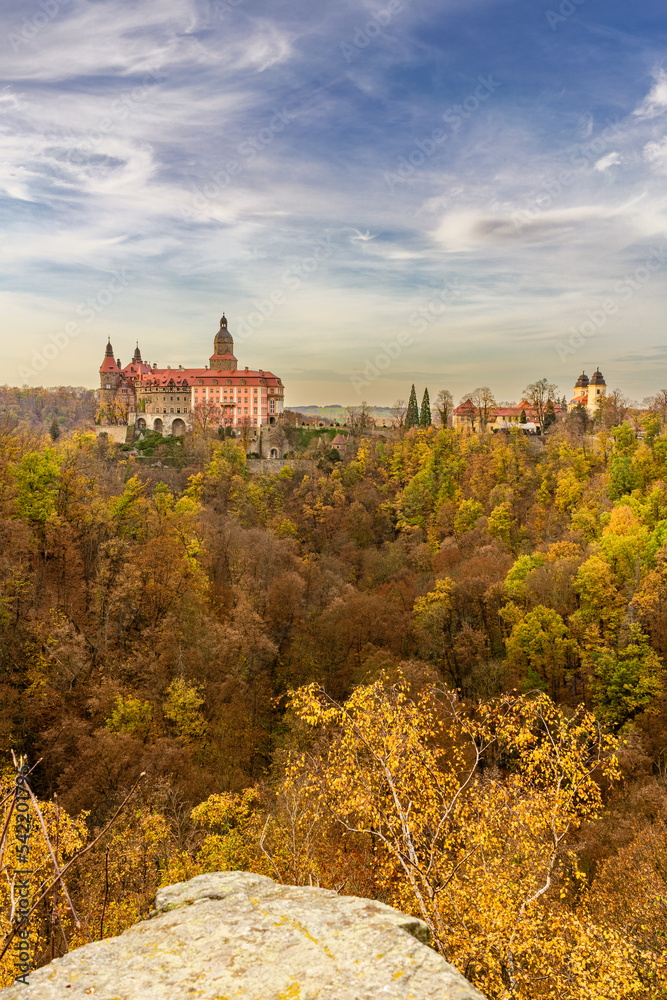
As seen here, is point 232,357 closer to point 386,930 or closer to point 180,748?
point 180,748

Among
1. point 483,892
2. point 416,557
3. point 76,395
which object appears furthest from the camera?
point 76,395

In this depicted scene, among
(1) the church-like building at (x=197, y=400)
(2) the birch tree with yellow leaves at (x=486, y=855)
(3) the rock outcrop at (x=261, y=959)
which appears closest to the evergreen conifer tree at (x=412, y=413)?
(1) the church-like building at (x=197, y=400)

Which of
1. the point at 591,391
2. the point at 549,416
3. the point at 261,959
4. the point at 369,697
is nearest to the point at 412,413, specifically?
the point at 549,416

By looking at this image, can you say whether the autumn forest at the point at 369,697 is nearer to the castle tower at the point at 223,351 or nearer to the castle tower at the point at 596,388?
the castle tower at the point at 596,388

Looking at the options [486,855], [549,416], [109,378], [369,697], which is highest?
[109,378]

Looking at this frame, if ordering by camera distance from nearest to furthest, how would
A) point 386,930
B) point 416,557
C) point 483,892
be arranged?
point 386,930 < point 483,892 < point 416,557

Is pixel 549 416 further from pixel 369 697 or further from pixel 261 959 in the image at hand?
pixel 261 959

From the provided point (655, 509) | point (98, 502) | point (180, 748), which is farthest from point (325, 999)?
point (655, 509)
